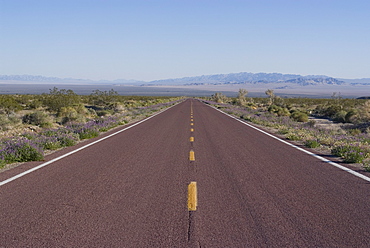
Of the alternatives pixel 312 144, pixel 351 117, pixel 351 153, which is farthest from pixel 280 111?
pixel 351 153

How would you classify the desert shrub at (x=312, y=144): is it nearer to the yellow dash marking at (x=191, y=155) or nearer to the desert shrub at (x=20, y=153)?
the yellow dash marking at (x=191, y=155)

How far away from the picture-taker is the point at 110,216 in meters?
5.03

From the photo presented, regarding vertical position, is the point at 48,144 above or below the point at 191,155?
above

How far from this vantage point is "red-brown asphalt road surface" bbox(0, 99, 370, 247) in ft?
14.1

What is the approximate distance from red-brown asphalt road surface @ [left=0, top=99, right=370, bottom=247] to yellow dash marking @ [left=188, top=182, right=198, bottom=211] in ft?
0.30

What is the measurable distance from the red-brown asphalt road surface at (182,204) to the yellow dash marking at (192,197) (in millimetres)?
91

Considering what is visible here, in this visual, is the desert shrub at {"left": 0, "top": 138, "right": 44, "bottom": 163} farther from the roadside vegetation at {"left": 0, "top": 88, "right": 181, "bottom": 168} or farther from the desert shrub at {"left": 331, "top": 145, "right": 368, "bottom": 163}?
the desert shrub at {"left": 331, "top": 145, "right": 368, "bottom": 163}

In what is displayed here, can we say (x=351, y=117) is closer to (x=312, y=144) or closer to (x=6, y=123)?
(x=312, y=144)

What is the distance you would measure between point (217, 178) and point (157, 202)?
2.05 meters

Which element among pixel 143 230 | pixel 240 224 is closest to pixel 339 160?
pixel 240 224

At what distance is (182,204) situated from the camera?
18.3 feet

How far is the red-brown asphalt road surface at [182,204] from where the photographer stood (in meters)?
4.31

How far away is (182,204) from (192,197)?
0.41 metres

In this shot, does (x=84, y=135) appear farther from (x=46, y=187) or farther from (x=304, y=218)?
(x=304, y=218)
